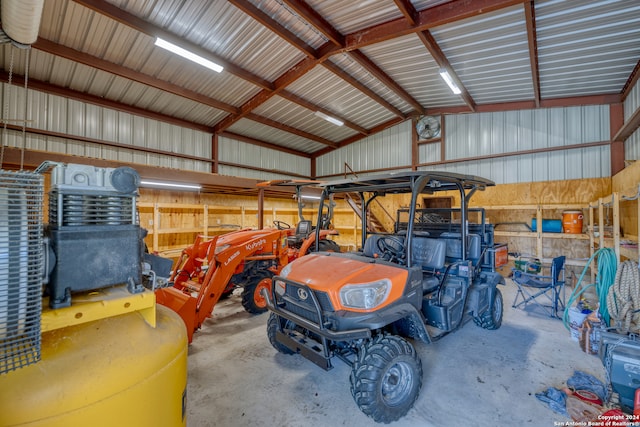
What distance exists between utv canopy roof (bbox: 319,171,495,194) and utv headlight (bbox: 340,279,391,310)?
1058 mm

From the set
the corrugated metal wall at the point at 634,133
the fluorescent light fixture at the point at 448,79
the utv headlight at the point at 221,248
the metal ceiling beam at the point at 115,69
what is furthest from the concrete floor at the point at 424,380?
the metal ceiling beam at the point at 115,69

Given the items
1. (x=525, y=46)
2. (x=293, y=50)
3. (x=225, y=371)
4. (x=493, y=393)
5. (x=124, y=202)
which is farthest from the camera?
(x=293, y=50)

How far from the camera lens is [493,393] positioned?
2.81 meters

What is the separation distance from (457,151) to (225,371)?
32.4 ft

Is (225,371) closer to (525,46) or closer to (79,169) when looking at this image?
(79,169)

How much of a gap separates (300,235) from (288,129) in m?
6.14

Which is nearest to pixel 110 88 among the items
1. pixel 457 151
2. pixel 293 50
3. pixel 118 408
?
pixel 293 50

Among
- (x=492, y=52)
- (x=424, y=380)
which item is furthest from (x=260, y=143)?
(x=424, y=380)

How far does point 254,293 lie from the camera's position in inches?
190

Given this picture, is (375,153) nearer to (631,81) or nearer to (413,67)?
(413,67)

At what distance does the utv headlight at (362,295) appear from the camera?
7.94ft

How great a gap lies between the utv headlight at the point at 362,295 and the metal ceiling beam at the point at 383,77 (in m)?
6.08

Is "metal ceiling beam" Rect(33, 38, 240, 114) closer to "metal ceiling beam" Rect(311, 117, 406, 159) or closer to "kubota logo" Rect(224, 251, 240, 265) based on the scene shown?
"kubota logo" Rect(224, 251, 240, 265)

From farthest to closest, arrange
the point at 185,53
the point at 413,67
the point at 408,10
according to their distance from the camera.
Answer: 1. the point at 413,67
2. the point at 185,53
3. the point at 408,10
